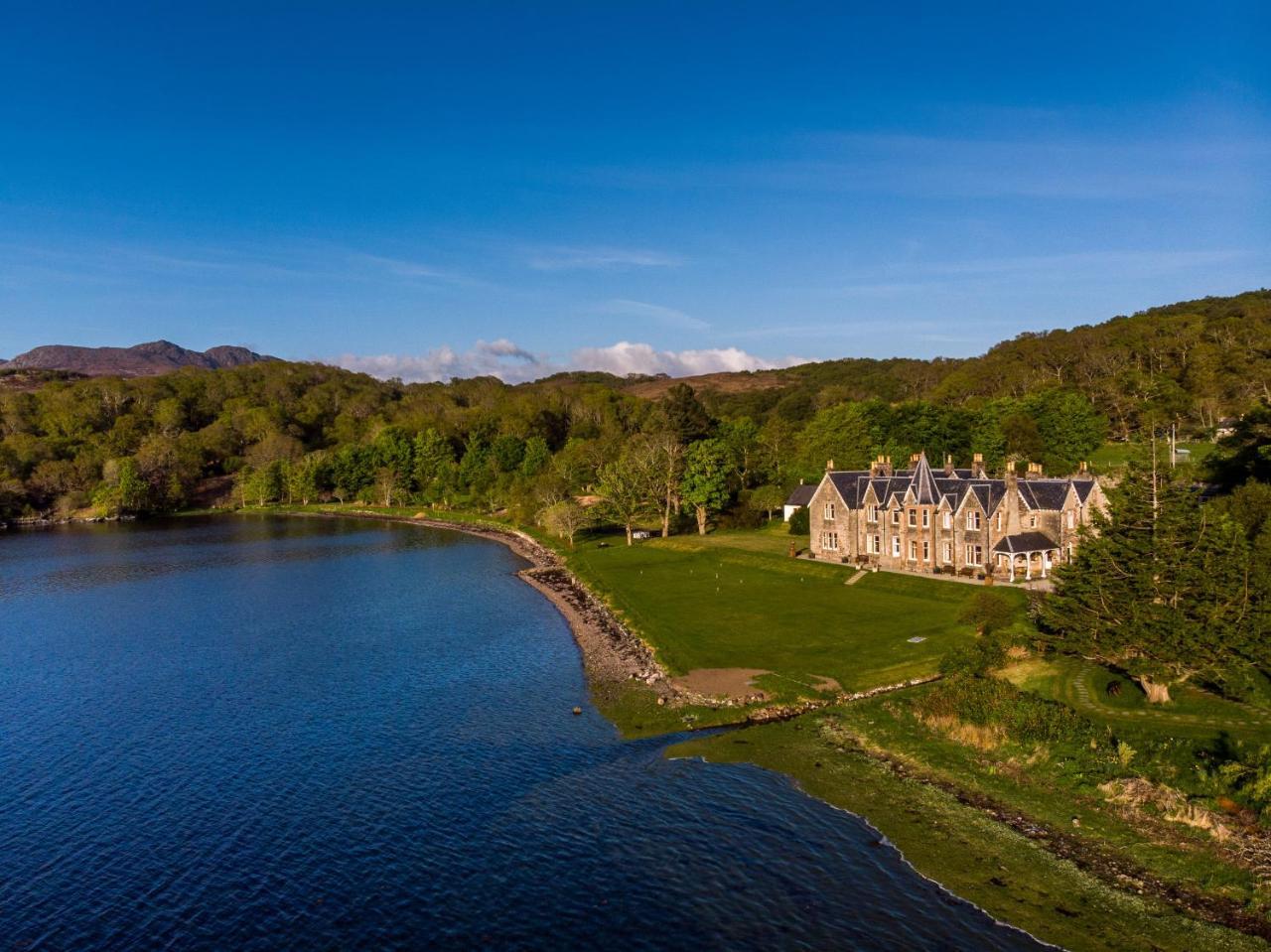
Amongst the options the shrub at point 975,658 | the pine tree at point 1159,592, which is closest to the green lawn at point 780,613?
the shrub at point 975,658

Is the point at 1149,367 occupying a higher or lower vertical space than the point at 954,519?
higher

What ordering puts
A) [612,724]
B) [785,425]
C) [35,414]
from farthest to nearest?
[35,414] → [785,425] → [612,724]

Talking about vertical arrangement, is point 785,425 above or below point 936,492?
above

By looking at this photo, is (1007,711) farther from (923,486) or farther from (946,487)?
(946,487)

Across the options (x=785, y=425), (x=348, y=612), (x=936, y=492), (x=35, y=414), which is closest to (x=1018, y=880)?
(x=936, y=492)

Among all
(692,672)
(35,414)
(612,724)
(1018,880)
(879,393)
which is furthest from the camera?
(879,393)

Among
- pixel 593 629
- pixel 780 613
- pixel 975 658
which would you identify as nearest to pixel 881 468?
pixel 780 613

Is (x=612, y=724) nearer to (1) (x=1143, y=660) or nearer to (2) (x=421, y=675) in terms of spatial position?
(2) (x=421, y=675)
